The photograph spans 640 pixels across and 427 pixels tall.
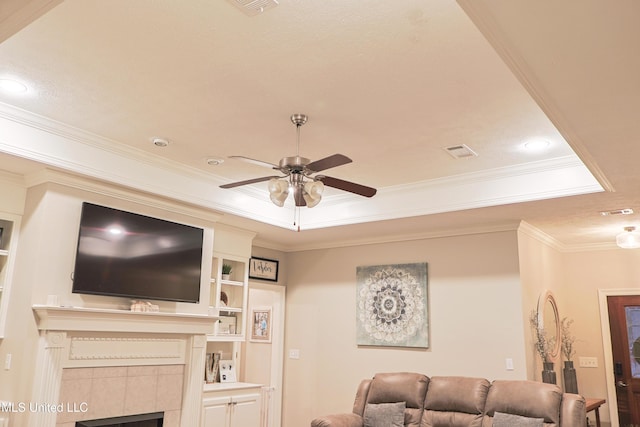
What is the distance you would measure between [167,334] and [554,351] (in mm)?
4403

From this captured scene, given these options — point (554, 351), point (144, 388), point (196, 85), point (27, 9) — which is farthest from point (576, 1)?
point (554, 351)

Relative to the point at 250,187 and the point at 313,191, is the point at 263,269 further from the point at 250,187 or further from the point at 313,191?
the point at 313,191

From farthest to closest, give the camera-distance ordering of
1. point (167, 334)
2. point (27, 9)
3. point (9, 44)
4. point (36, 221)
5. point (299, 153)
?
point (167, 334), point (299, 153), point (36, 221), point (9, 44), point (27, 9)

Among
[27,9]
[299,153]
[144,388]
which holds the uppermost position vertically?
[299,153]

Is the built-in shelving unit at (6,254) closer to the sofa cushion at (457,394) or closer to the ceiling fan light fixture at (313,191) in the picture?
the ceiling fan light fixture at (313,191)

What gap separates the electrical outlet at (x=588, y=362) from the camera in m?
7.13

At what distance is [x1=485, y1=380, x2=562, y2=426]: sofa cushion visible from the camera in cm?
450

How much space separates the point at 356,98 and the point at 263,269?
4072mm

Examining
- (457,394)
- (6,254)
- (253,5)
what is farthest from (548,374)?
(6,254)

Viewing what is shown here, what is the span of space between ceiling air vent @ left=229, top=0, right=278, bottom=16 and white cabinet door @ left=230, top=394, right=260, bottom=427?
4427 mm

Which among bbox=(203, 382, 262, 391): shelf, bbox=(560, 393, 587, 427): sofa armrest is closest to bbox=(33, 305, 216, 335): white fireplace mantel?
bbox=(203, 382, 262, 391): shelf

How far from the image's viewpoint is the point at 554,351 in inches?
250

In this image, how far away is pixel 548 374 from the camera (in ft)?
18.6

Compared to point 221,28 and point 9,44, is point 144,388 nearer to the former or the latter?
point 9,44
